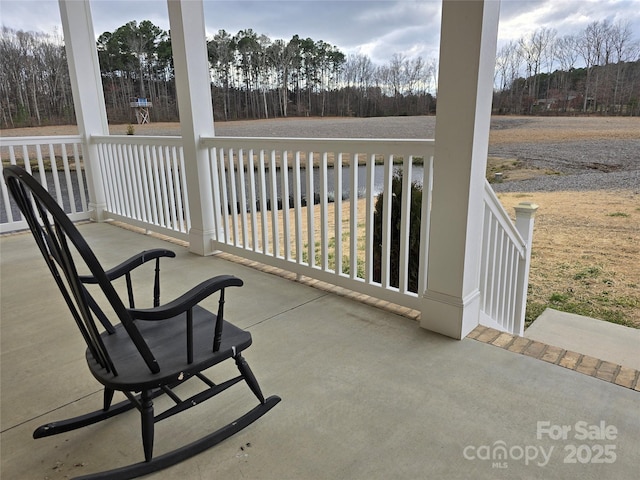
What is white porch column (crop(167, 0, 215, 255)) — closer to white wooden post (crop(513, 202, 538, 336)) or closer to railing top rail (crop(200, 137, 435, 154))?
railing top rail (crop(200, 137, 435, 154))

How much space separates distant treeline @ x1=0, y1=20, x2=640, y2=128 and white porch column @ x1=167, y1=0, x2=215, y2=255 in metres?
0.18

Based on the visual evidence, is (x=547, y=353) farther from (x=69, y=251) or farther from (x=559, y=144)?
(x=69, y=251)

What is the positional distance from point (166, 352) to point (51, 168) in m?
4.56

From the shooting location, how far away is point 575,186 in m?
2.60

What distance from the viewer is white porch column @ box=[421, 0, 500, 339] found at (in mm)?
1918

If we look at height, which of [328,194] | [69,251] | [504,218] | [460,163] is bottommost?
[504,218]

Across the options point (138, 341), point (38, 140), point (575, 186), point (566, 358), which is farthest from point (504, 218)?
point (38, 140)

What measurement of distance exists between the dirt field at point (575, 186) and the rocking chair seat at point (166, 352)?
5.45 ft

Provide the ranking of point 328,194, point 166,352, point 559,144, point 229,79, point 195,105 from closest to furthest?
1. point 166,352
2. point 559,144
3. point 328,194
4. point 195,105
5. point 229,79

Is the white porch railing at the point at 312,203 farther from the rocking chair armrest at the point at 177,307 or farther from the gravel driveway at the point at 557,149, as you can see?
the rocking chair armrest at the point at 177,307

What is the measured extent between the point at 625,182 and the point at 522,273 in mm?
1080

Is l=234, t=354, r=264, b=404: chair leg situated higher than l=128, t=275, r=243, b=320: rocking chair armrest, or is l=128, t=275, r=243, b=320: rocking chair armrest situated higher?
l=128, t=275, r=243, b=320: rocking chair armrest

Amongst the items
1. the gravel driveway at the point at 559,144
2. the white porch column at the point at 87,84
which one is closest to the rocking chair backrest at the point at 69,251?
the gravel driveway at the point at 559,144

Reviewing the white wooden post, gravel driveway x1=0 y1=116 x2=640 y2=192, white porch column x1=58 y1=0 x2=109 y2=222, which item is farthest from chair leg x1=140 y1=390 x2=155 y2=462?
white porch column x1=58 y1=0 x2=109 y2=222
